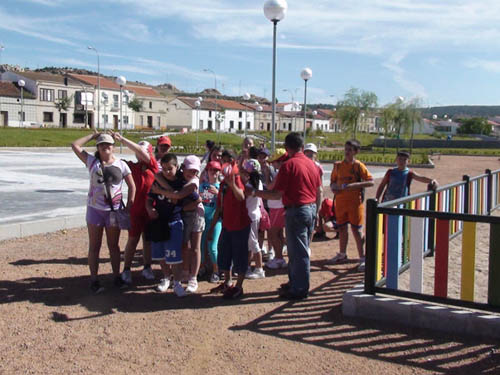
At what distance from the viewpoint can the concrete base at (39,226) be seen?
25.9 feet

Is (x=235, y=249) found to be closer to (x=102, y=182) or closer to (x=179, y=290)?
(x=179, y=290)

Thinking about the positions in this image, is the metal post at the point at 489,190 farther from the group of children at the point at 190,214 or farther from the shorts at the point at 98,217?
the shorts at the point at 98,217

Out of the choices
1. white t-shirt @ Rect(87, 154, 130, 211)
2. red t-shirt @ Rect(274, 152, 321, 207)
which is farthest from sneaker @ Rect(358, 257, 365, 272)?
white t-shirt @ Rect(87, 154, 130, 211)

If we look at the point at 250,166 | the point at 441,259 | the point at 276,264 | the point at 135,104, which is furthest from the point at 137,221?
the point at 135,104

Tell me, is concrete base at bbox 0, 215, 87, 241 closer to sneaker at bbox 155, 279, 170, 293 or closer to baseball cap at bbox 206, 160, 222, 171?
sneaker at bbox 155, 279, 170, 293

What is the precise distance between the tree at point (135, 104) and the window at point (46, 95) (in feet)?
44.0

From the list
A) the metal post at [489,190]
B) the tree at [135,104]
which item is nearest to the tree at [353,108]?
the tree at [135,104]

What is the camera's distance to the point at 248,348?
4121 mm

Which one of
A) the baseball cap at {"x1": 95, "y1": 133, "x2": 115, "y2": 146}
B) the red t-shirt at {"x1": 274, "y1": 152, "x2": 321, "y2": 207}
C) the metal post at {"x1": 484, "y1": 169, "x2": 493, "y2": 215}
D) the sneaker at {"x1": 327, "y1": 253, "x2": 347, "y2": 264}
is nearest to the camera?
the red t-shirt at {"x1": 274, "y1": 152, "x2": 321, "y2": 207}

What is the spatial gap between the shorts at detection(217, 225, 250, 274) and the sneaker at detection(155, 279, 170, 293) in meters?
0.66

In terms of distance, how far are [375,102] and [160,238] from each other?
6415cm

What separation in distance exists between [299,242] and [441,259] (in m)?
1.38

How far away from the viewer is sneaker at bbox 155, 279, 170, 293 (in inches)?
219

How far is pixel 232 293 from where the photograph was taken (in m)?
5.33
